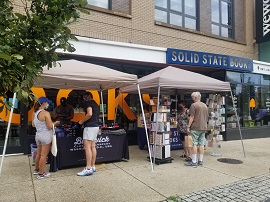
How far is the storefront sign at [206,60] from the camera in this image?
9.50m

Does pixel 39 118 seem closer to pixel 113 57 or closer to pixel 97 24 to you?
pixel 113 57

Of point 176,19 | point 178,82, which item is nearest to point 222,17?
point 176,19

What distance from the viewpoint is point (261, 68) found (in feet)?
39.2

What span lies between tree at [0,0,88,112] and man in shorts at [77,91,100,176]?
122 inches

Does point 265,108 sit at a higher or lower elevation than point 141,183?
higher

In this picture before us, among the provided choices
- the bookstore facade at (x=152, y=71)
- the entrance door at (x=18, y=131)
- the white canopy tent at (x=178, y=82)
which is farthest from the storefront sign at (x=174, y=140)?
the entrance door at (x=18, y=131)

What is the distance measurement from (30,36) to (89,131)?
3.40 meters

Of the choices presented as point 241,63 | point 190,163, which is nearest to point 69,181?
point 190,163

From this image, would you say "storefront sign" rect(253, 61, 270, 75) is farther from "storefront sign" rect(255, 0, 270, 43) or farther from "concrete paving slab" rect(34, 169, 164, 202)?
"concrete paving slab" rect(34, 169, 164, 202)

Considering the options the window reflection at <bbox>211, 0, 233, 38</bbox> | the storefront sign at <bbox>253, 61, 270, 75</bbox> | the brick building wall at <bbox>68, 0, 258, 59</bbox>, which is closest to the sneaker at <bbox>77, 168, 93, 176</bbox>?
the brick building wall at <bbox>68, 0, 258, 59</bbox>

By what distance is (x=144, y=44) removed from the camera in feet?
31.1

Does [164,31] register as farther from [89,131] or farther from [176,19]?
[89,131]

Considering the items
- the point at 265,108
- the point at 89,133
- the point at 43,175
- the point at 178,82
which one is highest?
the point at 178,82

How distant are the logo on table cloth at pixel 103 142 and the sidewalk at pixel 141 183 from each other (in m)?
0.49
